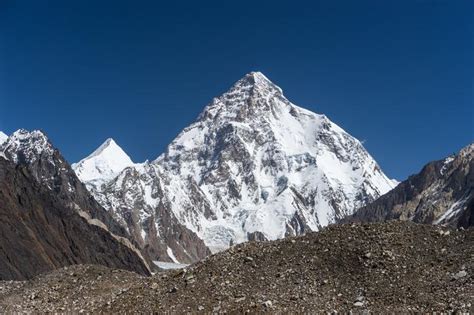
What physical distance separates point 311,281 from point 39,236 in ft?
388

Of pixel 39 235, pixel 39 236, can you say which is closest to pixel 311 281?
pixel 39 236

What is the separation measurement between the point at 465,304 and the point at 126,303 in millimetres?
13628

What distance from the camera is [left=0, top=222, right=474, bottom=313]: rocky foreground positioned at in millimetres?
25719

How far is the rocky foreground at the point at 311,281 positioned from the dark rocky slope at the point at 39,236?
73912mm

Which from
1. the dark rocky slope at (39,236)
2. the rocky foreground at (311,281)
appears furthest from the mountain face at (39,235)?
the rocky foreground at (311,281)

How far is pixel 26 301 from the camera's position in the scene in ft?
104

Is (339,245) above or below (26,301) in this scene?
below

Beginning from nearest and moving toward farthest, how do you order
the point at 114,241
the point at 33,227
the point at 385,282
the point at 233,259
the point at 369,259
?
the point at 385,282
the point at 369,259
the point at 233,259
the point at 33,227
the point at 114,241

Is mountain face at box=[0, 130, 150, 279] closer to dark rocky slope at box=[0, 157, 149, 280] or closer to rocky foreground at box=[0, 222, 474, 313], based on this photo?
dark rocky slope at box=[0, 157, 149, 280]

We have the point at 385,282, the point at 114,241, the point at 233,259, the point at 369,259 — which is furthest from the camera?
the point at 114,241

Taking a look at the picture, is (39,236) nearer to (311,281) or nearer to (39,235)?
(39,235)

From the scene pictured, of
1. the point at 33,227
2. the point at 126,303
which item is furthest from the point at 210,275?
the point at 33,227

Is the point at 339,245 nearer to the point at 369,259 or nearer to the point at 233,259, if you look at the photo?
the point at 369,259

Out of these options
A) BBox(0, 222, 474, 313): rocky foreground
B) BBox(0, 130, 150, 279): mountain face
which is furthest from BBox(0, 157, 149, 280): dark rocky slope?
BBox(0, 222, 474, 313): rocky foreground
